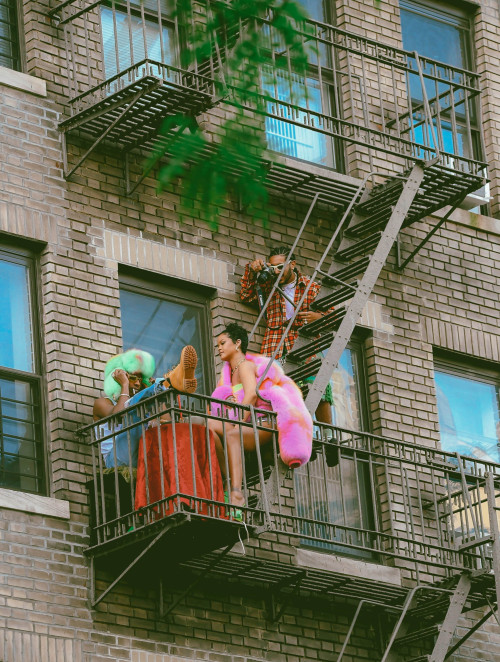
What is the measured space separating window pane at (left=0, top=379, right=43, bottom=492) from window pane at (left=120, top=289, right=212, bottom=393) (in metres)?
1.37

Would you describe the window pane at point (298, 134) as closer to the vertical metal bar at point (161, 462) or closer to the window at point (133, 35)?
the window at point (133, 35)

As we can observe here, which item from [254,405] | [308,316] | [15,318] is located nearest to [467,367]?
[308,316]

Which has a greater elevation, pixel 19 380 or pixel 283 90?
pixel 283 90

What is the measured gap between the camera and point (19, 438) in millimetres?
16391

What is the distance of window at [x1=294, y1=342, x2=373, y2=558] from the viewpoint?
59.1 feet

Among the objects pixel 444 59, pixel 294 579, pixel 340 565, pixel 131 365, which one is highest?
pixel 444 59

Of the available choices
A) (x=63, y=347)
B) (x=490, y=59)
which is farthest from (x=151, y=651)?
(x=490, y=59)

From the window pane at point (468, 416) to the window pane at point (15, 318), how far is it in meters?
5.04

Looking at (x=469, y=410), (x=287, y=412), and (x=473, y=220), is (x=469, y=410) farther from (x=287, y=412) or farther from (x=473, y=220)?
(x=287, y=412)

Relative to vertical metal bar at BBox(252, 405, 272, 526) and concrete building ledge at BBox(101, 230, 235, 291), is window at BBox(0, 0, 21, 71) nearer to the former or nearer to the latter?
concrete building ledge at BBox(101, 230, 235, 291)

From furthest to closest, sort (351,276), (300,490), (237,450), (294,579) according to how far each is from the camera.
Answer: (351,276), (300,490), (294,579), (237,450)

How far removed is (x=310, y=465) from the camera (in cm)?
1820

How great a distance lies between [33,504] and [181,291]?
3161 millimetres

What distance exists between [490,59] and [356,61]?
2.12 m
